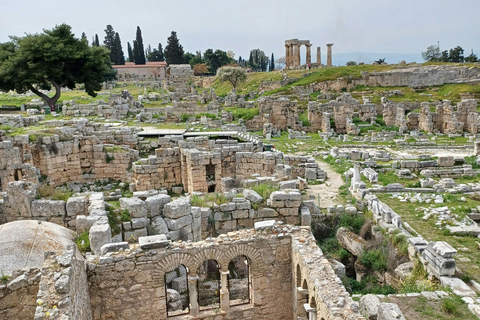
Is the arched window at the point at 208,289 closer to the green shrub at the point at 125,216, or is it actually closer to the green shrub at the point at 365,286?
the green shrub at the point at 125,216

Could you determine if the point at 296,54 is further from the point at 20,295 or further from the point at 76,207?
the point at 20,295

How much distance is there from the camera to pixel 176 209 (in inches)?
404

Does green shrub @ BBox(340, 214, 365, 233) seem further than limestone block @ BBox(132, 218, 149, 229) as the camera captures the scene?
Yes

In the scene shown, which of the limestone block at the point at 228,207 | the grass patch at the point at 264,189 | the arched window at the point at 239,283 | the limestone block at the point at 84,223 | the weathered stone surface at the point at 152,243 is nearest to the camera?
the weathered stone surface at the point at 152,243

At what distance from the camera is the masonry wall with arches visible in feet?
26.5

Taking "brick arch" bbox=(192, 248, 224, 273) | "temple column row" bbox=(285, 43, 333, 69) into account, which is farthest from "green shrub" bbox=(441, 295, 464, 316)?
"temple column row" bbox=(285, 43, 333, 69)

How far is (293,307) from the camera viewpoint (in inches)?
367

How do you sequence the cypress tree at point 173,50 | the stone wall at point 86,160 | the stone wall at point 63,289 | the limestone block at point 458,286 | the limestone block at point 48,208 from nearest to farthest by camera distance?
the stone wall at point 63,289 < the limestone block at point 458,286 < the limestone block at point 48,208 < the stone wall at point 86,160 < the cypress tree at point 173,50

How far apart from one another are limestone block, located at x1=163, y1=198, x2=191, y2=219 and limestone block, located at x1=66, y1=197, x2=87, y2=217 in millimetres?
1812

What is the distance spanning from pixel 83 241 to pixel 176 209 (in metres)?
2.18

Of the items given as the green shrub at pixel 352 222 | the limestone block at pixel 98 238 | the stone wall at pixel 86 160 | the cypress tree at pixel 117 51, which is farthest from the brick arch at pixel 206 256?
the cypress tree at pixel 117 51

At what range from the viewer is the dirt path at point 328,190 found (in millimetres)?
15038

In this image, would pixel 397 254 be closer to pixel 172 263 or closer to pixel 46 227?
pixel 172 263

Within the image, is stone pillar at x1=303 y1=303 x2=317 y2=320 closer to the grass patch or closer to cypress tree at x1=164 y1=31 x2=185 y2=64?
the grass patch
